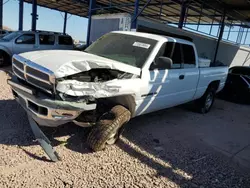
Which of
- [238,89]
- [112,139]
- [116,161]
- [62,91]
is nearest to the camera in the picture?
[62,91]

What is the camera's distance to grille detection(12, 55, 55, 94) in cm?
295

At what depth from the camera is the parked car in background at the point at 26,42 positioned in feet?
33.2

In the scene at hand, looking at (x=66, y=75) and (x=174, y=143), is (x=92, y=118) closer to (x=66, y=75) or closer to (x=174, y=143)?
(x=66, y=75)

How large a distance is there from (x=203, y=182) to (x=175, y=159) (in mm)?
624

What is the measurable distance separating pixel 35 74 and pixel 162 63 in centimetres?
220

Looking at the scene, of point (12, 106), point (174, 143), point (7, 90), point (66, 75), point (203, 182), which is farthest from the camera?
point (7, 90)

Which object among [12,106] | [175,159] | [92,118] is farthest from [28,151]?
[175,159]

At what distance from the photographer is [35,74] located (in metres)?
3.16

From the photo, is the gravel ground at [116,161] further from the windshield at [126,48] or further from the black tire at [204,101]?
the black tire at [204,101]

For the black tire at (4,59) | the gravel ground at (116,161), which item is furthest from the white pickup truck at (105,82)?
the black tire at (4,59)

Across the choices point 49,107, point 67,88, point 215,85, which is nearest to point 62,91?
point 67,88

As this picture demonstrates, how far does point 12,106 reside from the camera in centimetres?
495

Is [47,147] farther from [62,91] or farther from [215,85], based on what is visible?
[215,85]

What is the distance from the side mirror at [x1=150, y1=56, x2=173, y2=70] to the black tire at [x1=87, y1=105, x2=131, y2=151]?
1112mm
